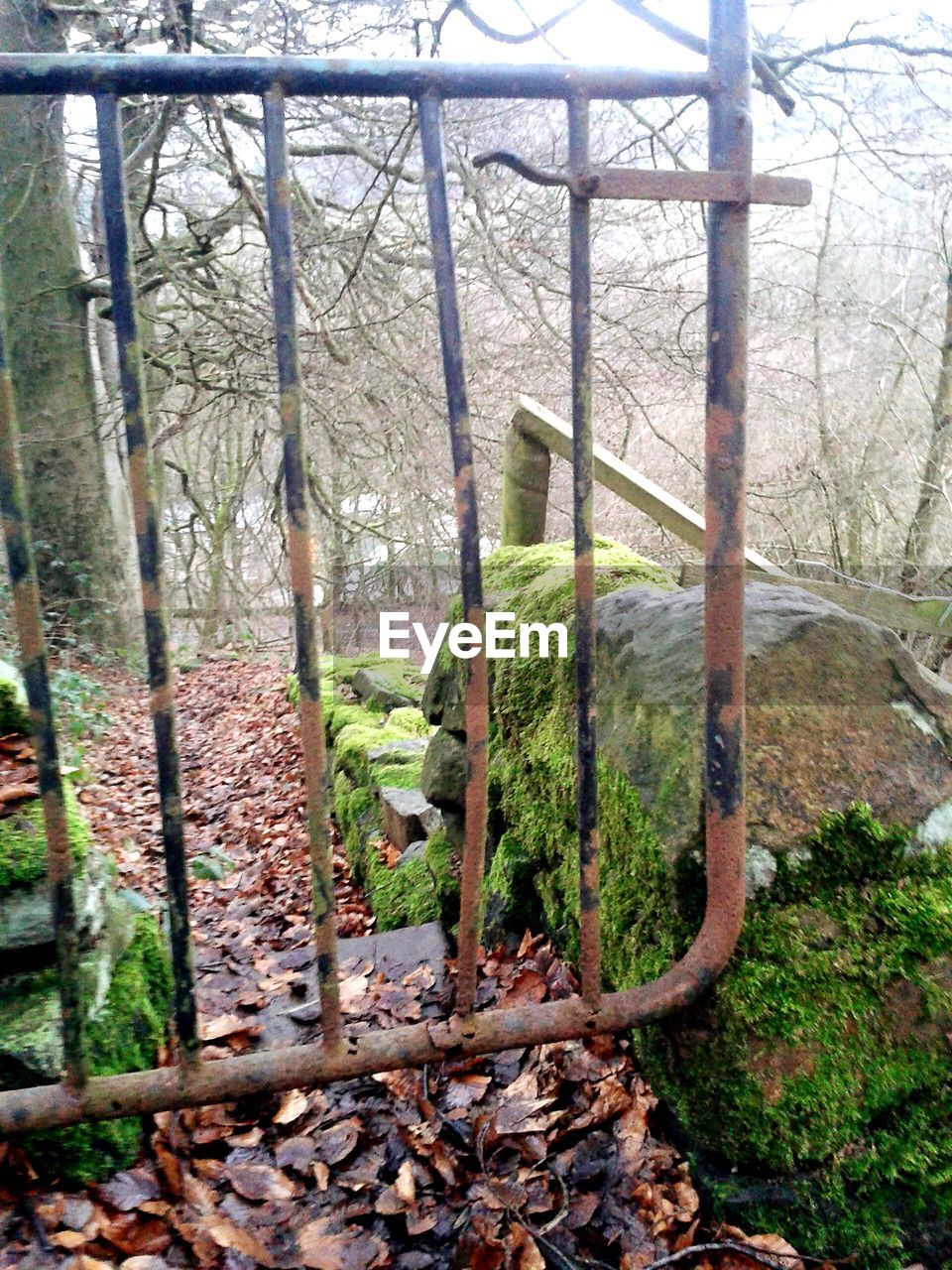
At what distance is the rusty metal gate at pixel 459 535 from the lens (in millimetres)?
1168

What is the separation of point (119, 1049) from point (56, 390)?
24.6ft

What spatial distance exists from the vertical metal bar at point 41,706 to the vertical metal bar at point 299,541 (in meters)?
0.34

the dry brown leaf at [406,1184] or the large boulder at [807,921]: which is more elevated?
the large boulder at [807,921]

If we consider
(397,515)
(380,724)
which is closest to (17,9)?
(397,515)

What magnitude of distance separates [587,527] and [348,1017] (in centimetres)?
152

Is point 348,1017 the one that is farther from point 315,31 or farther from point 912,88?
point 912,88

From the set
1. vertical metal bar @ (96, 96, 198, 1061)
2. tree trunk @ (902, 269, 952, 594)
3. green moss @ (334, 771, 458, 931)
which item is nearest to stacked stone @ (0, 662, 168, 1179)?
vertical metal bar @ (96, 96, 198, 1061)

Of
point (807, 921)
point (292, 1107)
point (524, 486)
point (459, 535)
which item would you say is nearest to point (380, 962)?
point (292, 1107)

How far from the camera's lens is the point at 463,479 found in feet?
4.07

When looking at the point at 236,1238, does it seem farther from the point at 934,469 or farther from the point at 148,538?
the point at 934,469

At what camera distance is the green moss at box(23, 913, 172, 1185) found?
58.9 inches

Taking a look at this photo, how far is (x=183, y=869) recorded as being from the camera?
127cm

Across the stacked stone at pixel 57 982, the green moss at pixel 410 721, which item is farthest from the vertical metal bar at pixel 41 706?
the green moss at pixel 410 721

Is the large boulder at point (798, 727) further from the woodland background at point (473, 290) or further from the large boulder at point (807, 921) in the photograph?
the woodland background at point (473, 290)
